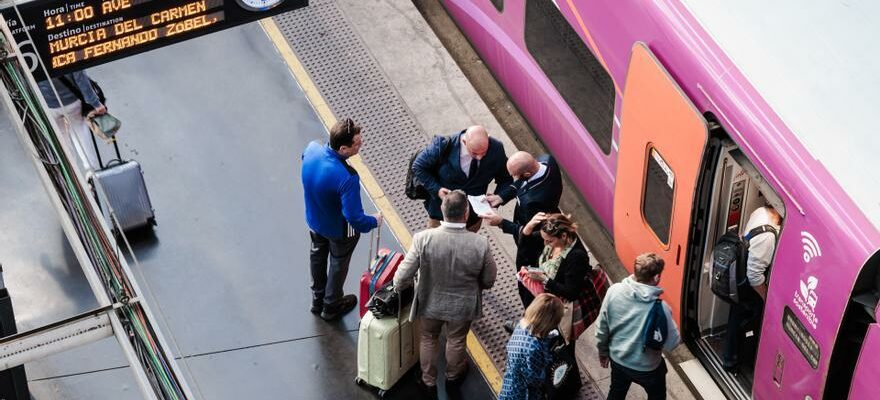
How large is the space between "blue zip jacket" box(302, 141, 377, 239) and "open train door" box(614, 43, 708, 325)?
71.6 inches

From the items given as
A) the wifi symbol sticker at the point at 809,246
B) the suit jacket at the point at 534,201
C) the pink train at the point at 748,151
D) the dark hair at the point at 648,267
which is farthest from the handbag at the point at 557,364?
the wifi symbol sticker at the point at 809,246

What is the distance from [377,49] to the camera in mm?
12227

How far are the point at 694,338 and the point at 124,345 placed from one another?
191 inches

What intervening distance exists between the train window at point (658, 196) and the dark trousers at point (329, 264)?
202 cm

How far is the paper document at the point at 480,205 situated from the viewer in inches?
360

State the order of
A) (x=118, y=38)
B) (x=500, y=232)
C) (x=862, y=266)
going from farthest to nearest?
(x=500, y=232)
(x=118, y=38)
(x=862, y=266)

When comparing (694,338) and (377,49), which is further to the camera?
(377,49)

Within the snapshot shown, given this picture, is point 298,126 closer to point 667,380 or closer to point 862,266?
point 667,380

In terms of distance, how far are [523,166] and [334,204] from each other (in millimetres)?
A: 1305

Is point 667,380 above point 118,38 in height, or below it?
below

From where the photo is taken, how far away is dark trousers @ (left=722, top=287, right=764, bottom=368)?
8.38 metres

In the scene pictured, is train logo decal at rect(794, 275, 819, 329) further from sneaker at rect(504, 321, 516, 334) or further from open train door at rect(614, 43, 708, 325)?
sneaker at rect(504, 321, 516, 334)

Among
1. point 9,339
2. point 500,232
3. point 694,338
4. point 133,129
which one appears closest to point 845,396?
point 694,338

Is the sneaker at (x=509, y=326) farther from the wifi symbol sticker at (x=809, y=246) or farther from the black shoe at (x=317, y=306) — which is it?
the wifi symbol sticker at (x=809, y=246)
